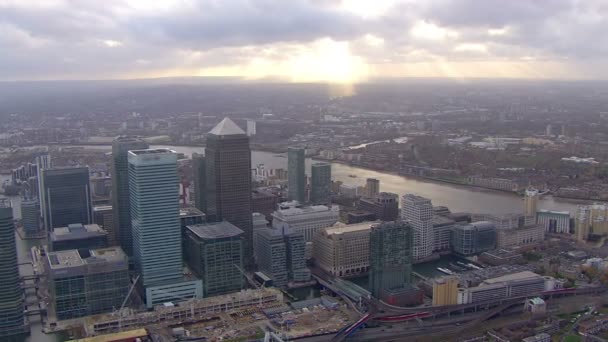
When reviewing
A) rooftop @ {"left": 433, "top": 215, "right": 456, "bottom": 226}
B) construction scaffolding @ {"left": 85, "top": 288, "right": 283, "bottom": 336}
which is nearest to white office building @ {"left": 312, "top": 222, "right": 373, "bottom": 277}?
rooftop @ {"left": 433, "top": 215, "right": 456, "bottom": 226}

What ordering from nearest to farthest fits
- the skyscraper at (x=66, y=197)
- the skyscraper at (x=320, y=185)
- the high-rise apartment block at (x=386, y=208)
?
the skyscraper at (x=66, y=197), the high-rise apartment block at (x=386, y=208), the skyscraper at (x=320, y=185)

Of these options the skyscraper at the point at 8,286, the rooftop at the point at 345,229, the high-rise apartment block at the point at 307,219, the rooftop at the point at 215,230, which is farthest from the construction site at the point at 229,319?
the high-rise apartment block at the point at 307,219

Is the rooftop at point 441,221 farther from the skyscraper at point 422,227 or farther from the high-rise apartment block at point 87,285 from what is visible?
the high-rise apartment block at point 87,285

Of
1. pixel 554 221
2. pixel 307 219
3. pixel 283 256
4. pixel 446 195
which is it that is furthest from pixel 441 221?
pixel 446 195

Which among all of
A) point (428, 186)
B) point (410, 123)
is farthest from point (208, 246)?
point (410, 123)

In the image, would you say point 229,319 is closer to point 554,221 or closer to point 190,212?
point 190,212

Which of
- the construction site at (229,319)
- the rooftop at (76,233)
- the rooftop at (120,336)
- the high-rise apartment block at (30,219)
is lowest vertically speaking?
the construction site at (229,319)
